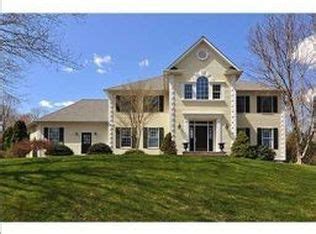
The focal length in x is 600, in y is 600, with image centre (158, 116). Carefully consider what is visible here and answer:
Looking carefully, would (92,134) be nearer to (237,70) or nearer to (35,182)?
(237,70)

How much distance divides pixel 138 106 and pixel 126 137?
1.44 m

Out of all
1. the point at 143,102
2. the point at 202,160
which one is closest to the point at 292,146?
the point at 143,102

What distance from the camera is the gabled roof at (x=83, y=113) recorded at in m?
26.5

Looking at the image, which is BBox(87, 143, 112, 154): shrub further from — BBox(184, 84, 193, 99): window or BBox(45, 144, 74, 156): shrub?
BBox(184, 84, 193, 99): window

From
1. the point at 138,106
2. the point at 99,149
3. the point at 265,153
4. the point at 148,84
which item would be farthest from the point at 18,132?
the point at 265,153

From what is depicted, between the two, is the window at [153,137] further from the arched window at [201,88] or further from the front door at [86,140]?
the front door at [86,140]

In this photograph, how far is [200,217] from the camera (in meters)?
10.2

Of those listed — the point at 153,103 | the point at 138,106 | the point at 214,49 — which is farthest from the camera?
the point at 153,103

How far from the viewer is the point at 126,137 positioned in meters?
25.6

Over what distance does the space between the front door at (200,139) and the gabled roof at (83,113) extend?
4345 mm

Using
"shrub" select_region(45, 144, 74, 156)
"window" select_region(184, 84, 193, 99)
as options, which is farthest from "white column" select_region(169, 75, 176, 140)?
"shrub" select_region(45, 144, 74, 156)

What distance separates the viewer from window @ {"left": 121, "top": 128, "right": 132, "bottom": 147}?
2544 centimetres

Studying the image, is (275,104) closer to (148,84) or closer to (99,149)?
(148,84)

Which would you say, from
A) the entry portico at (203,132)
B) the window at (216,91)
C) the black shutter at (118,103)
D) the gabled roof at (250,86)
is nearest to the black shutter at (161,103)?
the entry portico at (203,132)
